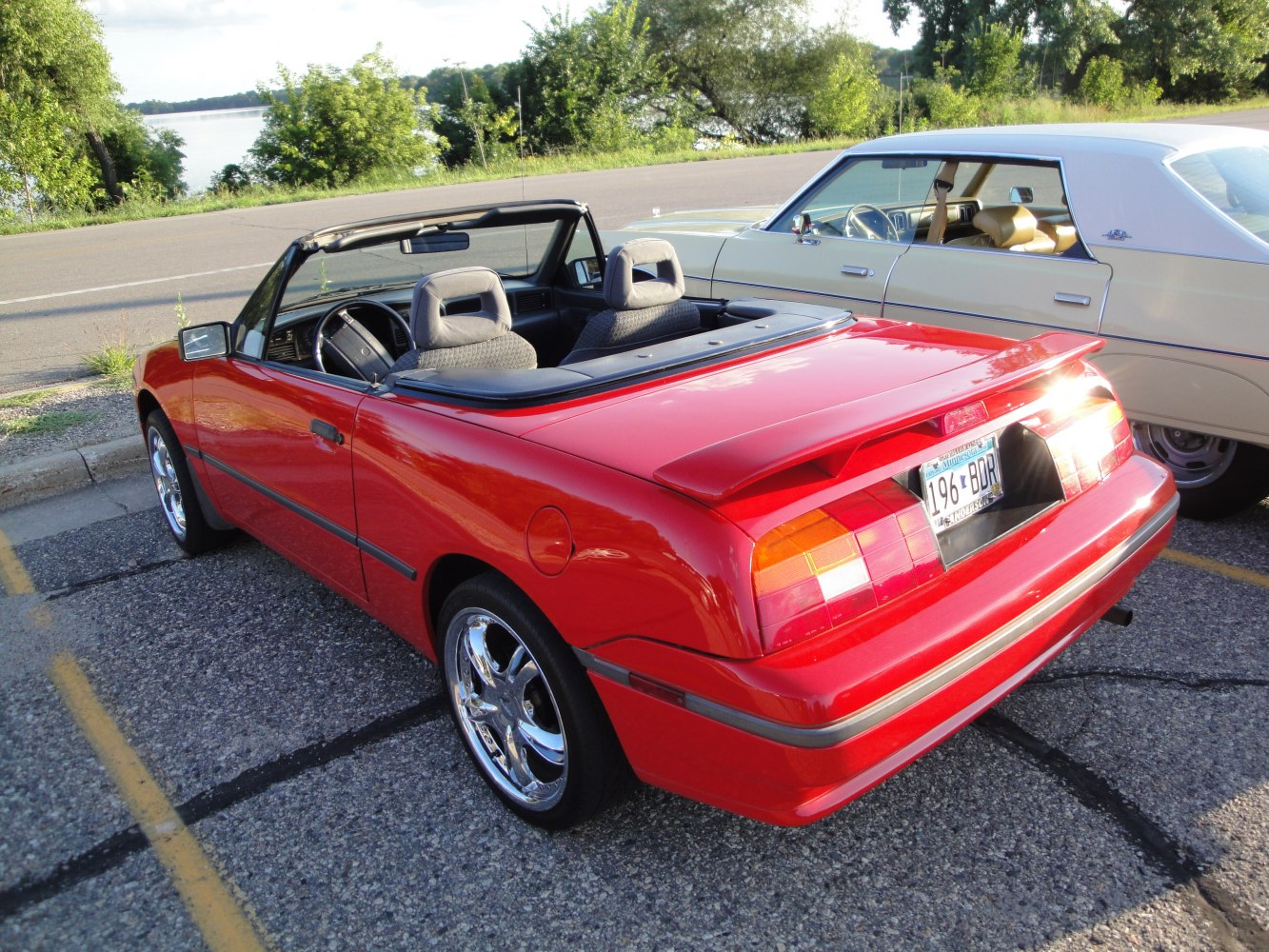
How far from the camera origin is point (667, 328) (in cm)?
341

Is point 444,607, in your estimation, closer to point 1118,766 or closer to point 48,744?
point 48,744

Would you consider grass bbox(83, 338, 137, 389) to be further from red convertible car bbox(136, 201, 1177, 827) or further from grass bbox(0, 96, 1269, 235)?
grass bbox(0, 96, 1269, 235)

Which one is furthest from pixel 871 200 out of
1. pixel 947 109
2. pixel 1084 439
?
pixel 947 109

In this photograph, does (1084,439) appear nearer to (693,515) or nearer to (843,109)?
(693,515)

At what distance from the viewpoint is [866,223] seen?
535cm

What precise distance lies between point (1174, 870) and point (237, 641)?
3043 mm

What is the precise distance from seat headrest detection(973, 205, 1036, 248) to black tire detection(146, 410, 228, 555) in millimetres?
3957

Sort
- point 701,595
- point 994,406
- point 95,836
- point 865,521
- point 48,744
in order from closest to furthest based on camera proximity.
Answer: point 701,595
point 865,521
point 994,406
point 95,836
point 48,744

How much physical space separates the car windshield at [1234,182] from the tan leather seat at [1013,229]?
77 centimetres

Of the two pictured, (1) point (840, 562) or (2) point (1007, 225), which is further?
(2) point (1007, 225)

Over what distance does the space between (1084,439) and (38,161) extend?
95.8 feet

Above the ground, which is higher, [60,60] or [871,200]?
[60,60]

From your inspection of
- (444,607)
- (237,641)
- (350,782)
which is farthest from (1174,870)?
(237,641)

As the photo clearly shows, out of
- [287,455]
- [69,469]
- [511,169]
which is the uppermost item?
[511,169]
